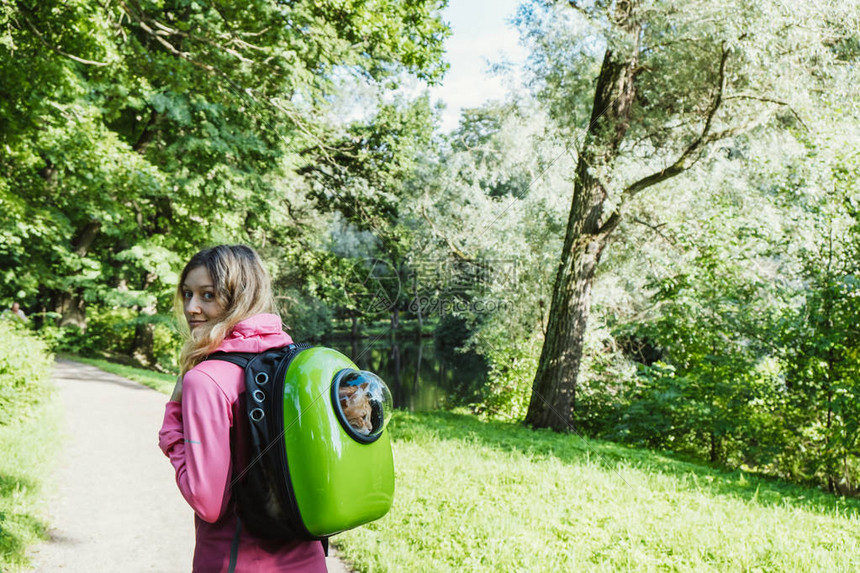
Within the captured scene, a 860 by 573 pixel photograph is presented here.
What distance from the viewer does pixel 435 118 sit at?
16938 millimetres

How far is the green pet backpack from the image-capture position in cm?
149

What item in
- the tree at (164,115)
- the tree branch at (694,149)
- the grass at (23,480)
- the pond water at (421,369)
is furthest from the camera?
the pond water at (421,369)

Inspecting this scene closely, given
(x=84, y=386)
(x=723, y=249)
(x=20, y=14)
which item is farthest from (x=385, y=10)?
(x=84, y=386)

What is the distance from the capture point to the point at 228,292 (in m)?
1.78

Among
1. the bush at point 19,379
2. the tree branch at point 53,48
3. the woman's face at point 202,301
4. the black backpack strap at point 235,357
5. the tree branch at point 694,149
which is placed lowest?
the bush at point 19,379

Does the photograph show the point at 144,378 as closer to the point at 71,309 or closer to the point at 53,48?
the point at 53,48

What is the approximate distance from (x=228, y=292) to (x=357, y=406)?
555mm

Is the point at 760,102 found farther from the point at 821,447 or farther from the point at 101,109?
Answer: the point at 101,109

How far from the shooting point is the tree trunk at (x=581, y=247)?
9742 mm

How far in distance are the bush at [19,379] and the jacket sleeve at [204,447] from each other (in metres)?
7.38

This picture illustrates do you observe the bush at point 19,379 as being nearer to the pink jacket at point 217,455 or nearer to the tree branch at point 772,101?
the pink jacket at point 217,455

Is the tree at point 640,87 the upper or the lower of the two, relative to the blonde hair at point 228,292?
upper

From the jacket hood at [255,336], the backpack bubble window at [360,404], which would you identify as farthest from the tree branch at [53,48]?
the backpack bubble window at [360,404]

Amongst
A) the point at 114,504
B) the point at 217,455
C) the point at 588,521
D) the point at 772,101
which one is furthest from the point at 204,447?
the point at 772,101
